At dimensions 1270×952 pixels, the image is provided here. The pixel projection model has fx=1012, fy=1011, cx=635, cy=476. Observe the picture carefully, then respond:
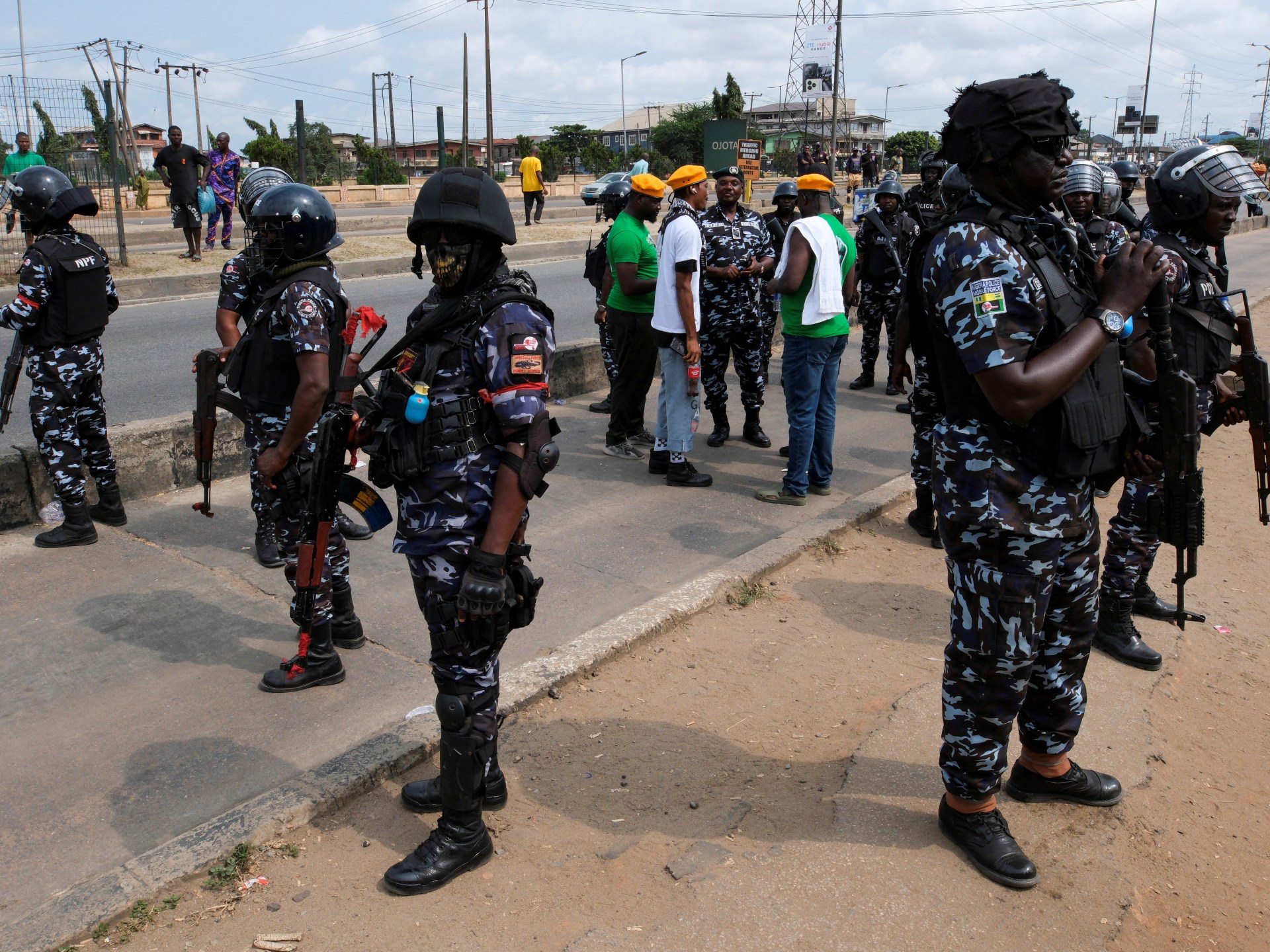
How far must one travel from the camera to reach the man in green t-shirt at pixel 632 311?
6621 mm

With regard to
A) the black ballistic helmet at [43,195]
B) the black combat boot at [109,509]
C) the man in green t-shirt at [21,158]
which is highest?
the man in green t-shirt at [21,158]

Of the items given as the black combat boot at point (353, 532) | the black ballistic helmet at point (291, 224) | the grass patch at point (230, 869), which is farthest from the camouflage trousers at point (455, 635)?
the black combat boot at point (353, 532)

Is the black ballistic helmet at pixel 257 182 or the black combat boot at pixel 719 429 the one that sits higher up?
the black ballistic helmet at pixel 257 182

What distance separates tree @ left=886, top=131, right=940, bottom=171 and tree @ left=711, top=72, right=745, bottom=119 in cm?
1011

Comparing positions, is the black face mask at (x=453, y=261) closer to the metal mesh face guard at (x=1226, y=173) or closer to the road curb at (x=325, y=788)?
the road curb at (x=325, y=788)

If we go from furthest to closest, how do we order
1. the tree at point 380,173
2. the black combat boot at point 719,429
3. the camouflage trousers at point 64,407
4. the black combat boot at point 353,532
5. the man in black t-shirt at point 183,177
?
the tree at point 380,173 → the man in black t-shirt at point 183,177 → the black combat boot at point 719,429 → the black combat boot at point 353,532 → the camouflage trousers at point 64,407

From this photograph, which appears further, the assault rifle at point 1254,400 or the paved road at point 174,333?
the paved road at point 174,333

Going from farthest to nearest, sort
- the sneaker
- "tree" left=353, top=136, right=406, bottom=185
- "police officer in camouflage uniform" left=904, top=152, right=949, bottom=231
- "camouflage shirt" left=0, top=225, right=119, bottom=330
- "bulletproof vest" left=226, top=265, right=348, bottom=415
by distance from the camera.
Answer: "tree" left=353, top=136, right=406, bottom=185, "police officer in camouflage uniform" left=904, top=152, right=949, bottom=231, the sneaker, "camouflage shirt" left=0, top=225, right=119, bottom=330, "bulletproof vest" left=226, top=265, right=348, bottom=415

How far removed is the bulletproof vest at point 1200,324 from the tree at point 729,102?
60.2m

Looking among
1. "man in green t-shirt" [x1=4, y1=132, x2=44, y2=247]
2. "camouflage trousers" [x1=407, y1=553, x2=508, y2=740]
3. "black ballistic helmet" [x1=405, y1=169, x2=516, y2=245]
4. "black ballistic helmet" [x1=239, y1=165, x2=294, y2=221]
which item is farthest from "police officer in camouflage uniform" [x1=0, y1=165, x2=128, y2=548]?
"man in green t-shirt" [x1=4, y1=132, x2=44, y2=247]

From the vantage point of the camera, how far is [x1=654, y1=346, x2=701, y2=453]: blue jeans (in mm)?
6379

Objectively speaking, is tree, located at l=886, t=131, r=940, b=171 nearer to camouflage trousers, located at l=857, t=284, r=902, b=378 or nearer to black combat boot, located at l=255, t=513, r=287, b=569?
camouflage trousers, located at l=857, t=284, r=902, b=378

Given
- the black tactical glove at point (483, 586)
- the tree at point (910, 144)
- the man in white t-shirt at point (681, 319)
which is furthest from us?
the tree at point (910, 144)

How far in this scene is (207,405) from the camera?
443 cm
